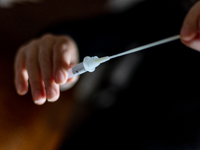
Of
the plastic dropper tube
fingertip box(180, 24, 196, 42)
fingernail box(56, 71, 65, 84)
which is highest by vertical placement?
fingernail box(56, 71, 65, 84)

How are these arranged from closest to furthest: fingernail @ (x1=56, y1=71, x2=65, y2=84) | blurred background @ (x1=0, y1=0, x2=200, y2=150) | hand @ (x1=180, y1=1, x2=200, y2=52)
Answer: hand @ (x1=180, y1=1, x2=200, y2=52) < fingernail @ (x1=56, y1=71, x2=65, y2=84) < blurred background @ (x1=0, y1=0, x2=200, y2=150)

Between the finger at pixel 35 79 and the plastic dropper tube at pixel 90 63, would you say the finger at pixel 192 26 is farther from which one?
the finger at pixel 35 79

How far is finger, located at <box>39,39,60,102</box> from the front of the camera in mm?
396

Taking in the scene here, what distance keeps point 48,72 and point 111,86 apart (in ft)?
1.43

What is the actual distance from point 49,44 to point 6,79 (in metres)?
0.48

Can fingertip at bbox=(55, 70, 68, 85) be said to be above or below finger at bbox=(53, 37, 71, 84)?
below

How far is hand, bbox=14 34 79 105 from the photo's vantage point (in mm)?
396

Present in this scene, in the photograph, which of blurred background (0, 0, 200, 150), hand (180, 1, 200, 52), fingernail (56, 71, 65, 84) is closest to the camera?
hand (180, 1, 200, 52)

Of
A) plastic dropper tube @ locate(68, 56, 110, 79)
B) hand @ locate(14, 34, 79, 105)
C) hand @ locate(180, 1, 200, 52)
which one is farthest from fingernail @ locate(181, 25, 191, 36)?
hand @ locate(14, 34, 79, 105)

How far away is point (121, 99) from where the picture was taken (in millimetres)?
623

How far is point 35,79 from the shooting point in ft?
1.42

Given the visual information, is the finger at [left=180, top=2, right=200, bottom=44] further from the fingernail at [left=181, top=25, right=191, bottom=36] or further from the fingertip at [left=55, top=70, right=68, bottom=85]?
the fingertip at [left=55, top=70, right=68, bottom=85]

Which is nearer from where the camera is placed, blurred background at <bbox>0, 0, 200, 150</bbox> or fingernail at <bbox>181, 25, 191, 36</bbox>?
fingernail at <bbox>181, 25, 191, 36</bbox>

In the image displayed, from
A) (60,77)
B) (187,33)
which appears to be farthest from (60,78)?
(187,33)
